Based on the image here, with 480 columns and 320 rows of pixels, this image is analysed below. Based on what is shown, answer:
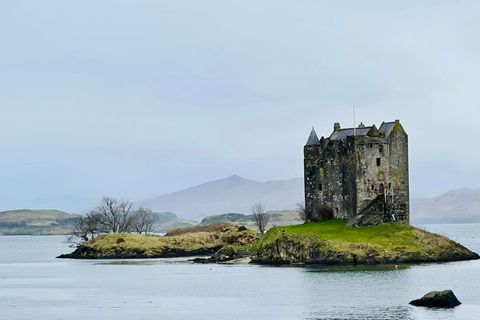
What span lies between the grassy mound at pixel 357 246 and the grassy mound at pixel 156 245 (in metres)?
32.8

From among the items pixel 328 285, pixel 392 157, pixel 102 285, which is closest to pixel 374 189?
pixel 392 157

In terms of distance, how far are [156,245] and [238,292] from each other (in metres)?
63.7

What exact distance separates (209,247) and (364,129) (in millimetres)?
41068

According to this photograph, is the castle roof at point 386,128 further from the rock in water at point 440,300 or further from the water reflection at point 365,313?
the water reflection at point 365,313

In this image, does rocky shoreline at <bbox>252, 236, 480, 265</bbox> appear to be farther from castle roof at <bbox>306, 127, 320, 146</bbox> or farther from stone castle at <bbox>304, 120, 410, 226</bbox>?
castle roof at <bbox>306, 127, 320, 146</bbox>

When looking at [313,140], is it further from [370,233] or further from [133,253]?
[133,253]

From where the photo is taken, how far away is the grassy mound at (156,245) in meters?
137

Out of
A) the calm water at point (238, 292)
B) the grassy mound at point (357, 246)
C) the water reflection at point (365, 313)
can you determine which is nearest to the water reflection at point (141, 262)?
the calm water at point (238, 292)

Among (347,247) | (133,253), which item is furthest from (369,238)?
(133,253)

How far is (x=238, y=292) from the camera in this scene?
7706 cm

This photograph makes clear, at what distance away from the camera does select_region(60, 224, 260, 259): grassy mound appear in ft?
451

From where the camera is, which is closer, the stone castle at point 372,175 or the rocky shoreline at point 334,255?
the rocky shoreline at point 334,255

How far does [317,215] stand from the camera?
118062mm

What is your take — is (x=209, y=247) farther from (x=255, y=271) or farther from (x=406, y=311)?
(x=406, y=311)
